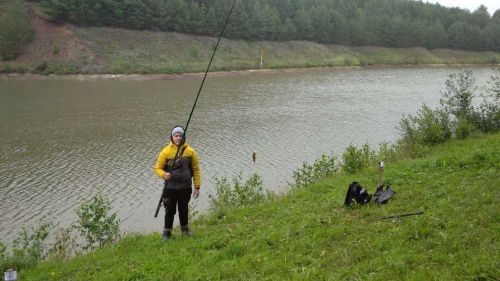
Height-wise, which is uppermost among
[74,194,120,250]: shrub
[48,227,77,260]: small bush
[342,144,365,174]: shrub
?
[342,144,365,174]: shrub

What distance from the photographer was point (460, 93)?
69.1 ft

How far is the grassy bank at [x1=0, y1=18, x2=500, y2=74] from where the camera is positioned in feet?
197

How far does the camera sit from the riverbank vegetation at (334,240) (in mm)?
6445

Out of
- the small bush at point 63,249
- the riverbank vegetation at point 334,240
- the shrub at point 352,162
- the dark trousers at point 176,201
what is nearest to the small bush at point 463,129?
the shrub at point 352,162

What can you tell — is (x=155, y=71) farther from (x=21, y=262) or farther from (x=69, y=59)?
(x=21, y=262)

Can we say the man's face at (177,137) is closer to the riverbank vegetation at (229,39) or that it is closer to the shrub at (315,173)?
the shrub at (315,173)

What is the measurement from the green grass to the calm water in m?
5.55

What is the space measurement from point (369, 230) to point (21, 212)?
12.9 meters

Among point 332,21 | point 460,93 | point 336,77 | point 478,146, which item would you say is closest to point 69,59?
point 336,77

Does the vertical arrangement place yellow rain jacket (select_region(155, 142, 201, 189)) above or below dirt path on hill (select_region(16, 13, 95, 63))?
below

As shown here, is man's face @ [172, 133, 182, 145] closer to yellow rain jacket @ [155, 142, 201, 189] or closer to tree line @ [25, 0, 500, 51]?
yellow rain jacket @ [155, 142, 201, 189]

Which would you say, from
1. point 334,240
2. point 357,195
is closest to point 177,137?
point 334,240

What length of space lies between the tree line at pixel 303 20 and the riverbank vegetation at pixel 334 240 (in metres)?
65.9

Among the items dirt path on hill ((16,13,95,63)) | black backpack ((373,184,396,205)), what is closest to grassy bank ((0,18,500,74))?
dirt path on hill ((16,13,95,63))
